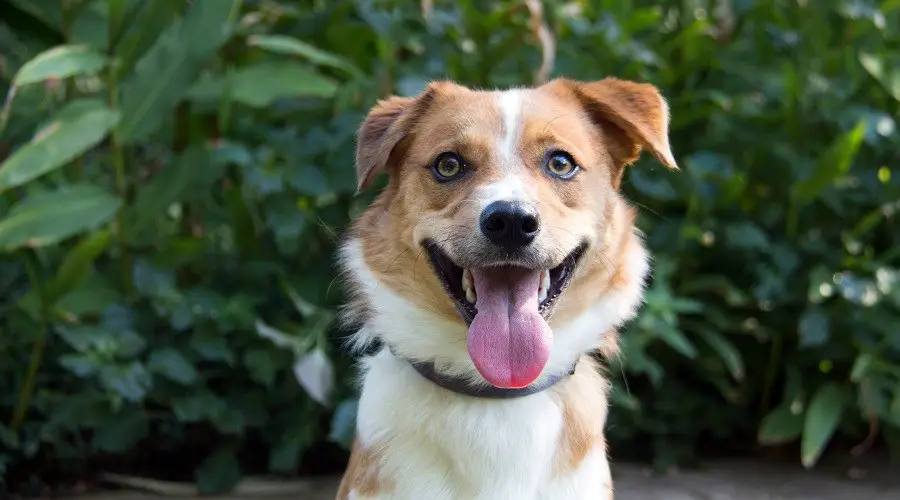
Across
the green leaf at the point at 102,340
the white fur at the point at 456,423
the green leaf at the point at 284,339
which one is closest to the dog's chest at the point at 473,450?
the white fur at the point at 456,423

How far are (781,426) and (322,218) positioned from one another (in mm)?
2044

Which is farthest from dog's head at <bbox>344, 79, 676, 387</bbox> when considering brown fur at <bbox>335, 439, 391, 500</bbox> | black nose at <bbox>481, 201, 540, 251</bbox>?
brown fur at <bbox>335, 439, 391, 500</bbox>

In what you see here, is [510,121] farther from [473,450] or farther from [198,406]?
[198,406]

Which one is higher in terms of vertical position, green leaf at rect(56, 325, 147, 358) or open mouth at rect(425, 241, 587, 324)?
open mouth at rect(425, 241, 587, 324)

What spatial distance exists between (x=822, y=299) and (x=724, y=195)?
581 millimetres

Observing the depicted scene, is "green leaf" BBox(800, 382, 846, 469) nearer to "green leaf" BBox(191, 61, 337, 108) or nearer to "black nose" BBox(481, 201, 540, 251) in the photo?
"black nose" BBox(481, 201, 540, 251)

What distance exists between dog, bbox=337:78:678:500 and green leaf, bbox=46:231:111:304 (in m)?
1.17

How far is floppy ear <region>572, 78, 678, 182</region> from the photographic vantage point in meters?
2.87

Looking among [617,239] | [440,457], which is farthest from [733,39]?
[440,457]

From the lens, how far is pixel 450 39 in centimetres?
426

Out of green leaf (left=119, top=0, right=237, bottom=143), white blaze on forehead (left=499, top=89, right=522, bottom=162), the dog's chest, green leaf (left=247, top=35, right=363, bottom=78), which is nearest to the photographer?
the dog's chest

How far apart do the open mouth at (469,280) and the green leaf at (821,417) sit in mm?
1896

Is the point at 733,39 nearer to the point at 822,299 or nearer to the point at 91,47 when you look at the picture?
the point at 822,299

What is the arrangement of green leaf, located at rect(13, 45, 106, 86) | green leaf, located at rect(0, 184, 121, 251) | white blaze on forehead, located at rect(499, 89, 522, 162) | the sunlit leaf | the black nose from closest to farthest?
the black nose → white blaze on forehead, located at rect(499, 89, 522, 162) → green leaf, located at rect(13, 45, 106, 86) → green leaf, located at rect(0, 184, 121, 251) → the sunlit leaf
